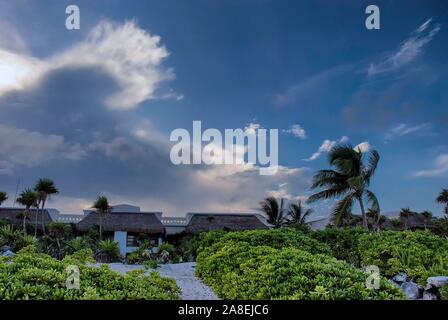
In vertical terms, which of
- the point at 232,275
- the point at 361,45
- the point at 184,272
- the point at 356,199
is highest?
the point at 361,45

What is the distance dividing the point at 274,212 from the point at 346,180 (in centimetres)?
1588

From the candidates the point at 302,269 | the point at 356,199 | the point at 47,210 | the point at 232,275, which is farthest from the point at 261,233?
the point at 47,210

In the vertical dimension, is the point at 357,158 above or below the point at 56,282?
above

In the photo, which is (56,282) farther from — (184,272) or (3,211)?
(3,211)

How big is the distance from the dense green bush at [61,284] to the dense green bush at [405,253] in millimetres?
5083

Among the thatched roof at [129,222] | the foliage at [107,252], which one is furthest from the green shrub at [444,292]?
the thatched roof at [129,222]

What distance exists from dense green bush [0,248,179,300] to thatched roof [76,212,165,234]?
29041 millimetres

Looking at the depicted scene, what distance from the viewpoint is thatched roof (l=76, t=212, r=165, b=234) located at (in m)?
33.1

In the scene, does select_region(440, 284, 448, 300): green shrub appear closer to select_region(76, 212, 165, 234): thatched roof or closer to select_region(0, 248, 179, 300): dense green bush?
select_region(0, 248, 179, 300): dense green bush

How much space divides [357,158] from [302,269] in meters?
16.8

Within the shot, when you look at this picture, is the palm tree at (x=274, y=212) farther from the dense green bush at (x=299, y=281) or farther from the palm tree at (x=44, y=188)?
the dense green bush at (x=299, y=281)

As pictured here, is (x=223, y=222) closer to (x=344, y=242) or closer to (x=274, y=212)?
(x=274, y=212)

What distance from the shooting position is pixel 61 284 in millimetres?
3725
